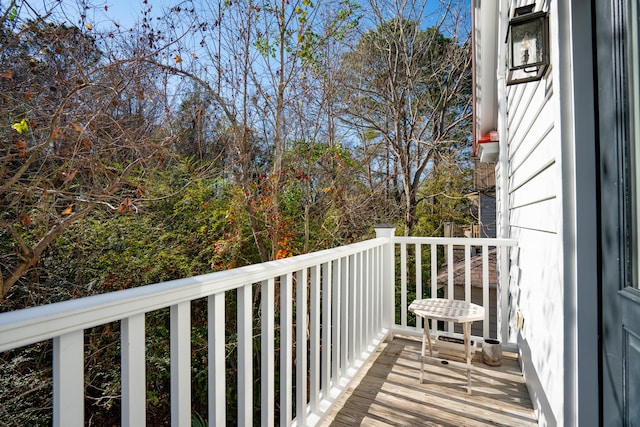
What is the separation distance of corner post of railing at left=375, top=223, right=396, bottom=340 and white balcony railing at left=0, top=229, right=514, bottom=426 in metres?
0.44

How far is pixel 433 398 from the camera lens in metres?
2.38

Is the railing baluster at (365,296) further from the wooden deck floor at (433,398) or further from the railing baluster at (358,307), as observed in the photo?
the wooden deck floor at (433,398)

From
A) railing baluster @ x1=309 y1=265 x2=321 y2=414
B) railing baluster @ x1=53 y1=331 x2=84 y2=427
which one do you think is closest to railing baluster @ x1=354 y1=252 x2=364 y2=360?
railing baluster @ x1=309 y1=265 x2=321 y2=414

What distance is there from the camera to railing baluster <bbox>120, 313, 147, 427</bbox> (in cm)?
93

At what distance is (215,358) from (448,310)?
76.6 inches

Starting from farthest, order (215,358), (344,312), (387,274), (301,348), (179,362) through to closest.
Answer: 1. (387,274)
2. (344,312)
3. (301,348)
4. (215,358)
5. (179,362)

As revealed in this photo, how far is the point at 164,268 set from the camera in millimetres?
4961

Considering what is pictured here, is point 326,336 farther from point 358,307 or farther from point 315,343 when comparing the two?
point 358,307

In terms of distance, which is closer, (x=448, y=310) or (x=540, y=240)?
(x=540, y=240)

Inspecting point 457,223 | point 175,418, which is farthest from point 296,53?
point 457,223

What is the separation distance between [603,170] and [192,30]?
Result: 14.5 ft

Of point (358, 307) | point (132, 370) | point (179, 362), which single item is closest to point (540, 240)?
point (358, 307)

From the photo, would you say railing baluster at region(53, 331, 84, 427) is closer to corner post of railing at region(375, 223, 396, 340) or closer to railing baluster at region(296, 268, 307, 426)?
railing baluster at region(296, 268, 307, 426)

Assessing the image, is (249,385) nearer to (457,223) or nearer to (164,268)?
(164,268)
